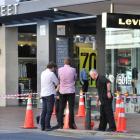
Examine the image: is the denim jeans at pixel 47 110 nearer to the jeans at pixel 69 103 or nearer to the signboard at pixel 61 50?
the jeans at pixel 69 103

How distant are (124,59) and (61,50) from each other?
4.57 meters

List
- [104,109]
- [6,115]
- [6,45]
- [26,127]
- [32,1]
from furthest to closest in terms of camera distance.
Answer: [6,45] < [32,1] < [6,115] < [26,127] < [104,109]

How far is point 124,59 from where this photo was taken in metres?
22.0

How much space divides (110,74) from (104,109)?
7362 millimetres

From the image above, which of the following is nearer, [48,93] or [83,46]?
[48,93]

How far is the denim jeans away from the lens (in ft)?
50.8

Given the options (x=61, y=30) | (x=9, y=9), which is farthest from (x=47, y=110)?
(x=61, y=30)

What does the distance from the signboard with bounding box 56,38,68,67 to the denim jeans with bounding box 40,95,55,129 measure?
9.74 m

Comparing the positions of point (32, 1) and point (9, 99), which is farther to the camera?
point (9, 99)

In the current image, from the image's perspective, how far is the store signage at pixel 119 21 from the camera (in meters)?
16.0

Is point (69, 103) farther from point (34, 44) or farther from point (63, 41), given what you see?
point (34, 44)

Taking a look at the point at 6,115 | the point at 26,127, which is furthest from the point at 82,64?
the point at 26,127

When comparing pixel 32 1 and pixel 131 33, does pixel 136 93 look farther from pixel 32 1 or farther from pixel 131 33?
pixel 32 1

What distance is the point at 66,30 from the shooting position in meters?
25.6
